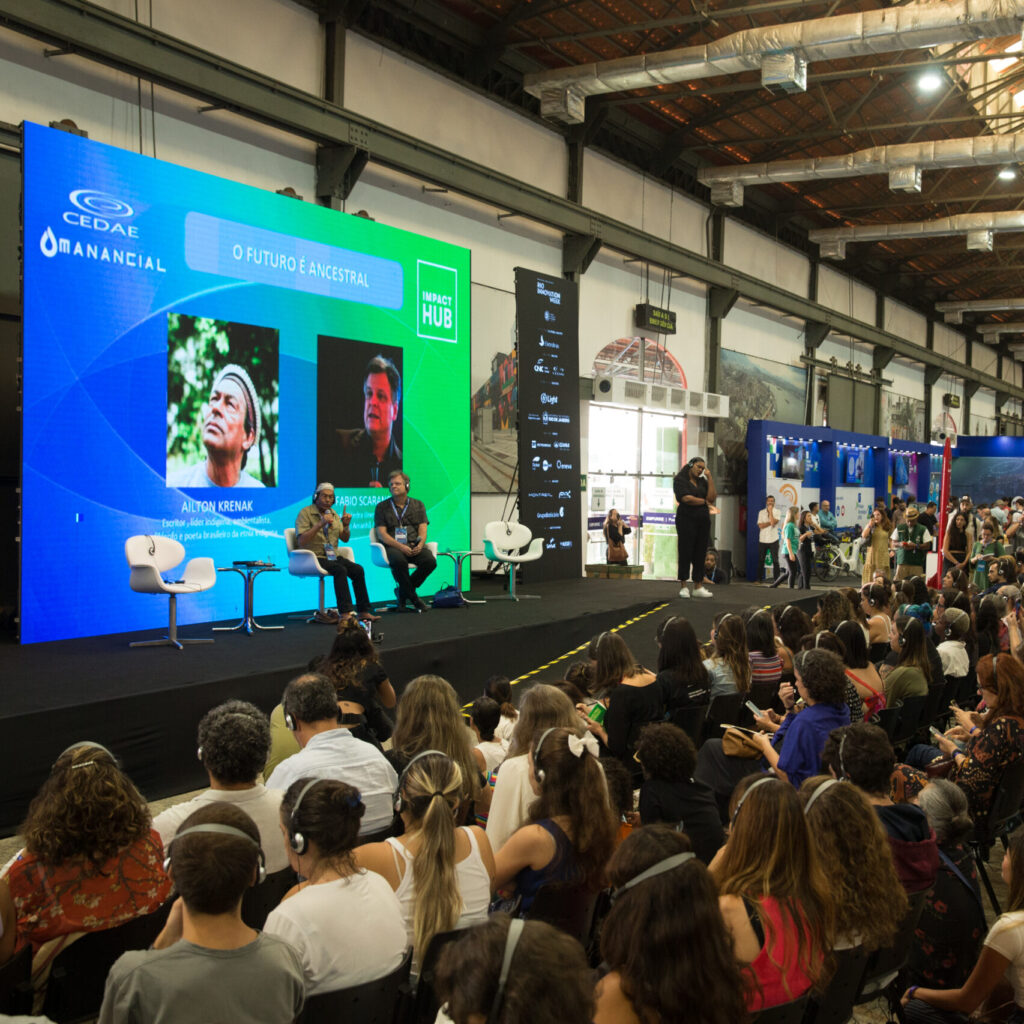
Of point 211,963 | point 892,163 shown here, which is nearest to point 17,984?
point 211,963

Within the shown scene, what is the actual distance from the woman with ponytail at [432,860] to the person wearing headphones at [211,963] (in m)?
0.41

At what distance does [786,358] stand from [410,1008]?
18197 millimetres

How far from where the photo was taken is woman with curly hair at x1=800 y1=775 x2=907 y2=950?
2172mm

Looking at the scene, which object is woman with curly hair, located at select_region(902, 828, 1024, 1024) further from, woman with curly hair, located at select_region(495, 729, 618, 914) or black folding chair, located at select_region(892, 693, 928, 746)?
black folding chair, located at select_region(892, 693, 928, 746)

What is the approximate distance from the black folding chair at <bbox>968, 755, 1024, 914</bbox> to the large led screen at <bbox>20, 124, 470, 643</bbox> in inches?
213

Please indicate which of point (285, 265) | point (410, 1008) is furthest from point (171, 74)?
point (410, 1008)

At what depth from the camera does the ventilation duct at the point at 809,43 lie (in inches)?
343

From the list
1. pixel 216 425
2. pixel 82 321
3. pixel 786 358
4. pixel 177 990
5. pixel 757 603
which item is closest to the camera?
pixel 177 990

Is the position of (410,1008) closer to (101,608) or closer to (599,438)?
(101,608)

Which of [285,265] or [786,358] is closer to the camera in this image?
[285,265]

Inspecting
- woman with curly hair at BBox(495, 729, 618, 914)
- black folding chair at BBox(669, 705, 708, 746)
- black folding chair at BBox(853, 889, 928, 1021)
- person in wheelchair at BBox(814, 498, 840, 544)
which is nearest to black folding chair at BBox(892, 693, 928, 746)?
black folding chair at BBox(669, 705, 708, 746)

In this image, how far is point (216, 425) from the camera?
24.5 ft

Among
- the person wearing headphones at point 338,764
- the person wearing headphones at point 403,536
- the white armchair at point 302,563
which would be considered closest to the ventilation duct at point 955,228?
the person wearing headphones at point 403,536

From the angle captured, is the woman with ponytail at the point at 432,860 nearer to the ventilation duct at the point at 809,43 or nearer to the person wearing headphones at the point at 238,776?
the person wearing headphones at the point at 238,776
